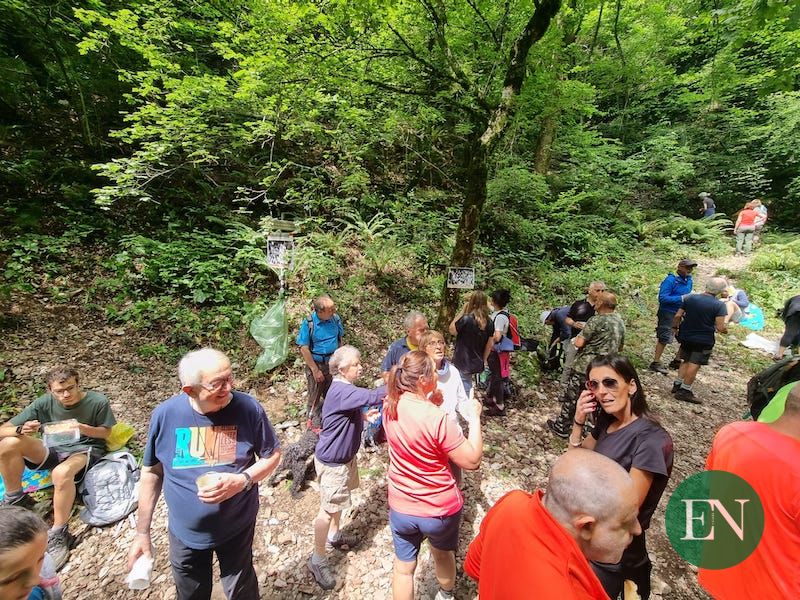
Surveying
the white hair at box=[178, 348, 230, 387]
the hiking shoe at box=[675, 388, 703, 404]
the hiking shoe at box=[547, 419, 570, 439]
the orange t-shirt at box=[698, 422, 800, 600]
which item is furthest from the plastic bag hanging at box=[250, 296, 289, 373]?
the hiking shoe at box=[675, 388, 703, 404]

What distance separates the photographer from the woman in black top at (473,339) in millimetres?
4613

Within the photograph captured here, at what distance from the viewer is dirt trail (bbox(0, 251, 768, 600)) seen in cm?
310

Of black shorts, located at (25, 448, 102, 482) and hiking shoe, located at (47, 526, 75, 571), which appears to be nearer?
hiking shoe, located at (47, 526, 75, 571)

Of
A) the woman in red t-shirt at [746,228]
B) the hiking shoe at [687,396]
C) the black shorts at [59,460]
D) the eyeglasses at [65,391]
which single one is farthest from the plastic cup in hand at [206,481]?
the woman in red t-shirt at [746,228]

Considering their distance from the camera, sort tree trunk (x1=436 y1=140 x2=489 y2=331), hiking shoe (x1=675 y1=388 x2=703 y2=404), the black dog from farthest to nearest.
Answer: hiking shoe (x1=675 y1=388 x2=703 y2=404), tree trunk (x1=436 y1=140 x2=489 y2=331), the black dog

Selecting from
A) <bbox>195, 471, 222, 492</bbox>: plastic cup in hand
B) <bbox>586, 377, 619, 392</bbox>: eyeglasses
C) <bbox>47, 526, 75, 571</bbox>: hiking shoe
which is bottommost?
<bbox>47, 526, 75, 571</bbox>: hiking shoe

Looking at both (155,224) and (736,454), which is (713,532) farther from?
(155,224)

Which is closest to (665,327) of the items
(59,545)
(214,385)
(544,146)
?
(544,146)

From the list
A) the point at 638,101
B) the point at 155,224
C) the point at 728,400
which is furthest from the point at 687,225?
the point at 155,224

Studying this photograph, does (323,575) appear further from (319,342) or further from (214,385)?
(319,342)

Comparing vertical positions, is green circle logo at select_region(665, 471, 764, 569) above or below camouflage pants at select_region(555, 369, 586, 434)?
above

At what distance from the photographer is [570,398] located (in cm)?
470

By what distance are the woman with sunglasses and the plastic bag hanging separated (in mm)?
4544

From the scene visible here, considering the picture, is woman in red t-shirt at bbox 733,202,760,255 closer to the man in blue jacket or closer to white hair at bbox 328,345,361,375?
the man in blue jacket
